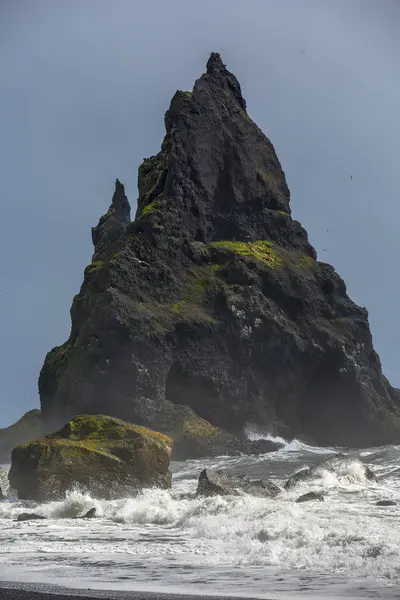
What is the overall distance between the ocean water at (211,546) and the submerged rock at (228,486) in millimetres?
593

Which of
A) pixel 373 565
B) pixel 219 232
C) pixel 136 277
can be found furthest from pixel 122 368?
pixel 373 565

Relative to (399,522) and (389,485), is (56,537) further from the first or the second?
(389,485)

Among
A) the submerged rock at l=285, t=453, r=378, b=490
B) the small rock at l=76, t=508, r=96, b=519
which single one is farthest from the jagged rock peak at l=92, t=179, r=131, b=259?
the small rock at l=76, t=508, r=96, b=519

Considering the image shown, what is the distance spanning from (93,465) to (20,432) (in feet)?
177

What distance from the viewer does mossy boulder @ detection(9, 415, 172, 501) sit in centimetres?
2353

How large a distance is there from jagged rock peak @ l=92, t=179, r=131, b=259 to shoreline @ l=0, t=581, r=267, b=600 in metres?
76.1

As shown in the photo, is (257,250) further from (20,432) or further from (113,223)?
(20,432)

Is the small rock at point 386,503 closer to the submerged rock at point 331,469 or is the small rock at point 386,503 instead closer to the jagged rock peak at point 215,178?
the submerged rock at point 331,469

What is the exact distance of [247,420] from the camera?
6594 cm

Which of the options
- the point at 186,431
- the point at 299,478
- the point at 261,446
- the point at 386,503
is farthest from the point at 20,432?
the point at 386,503

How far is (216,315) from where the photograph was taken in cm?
7125

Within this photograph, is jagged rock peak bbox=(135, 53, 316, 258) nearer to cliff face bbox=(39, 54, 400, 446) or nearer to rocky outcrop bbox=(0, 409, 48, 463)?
cliff face bbox=(39, 54, 400, 446)

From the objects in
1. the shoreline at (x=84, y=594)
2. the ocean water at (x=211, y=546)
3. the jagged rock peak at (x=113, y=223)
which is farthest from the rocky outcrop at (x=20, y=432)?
the shoreline at (x=84, y=594)

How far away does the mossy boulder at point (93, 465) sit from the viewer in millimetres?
23531
